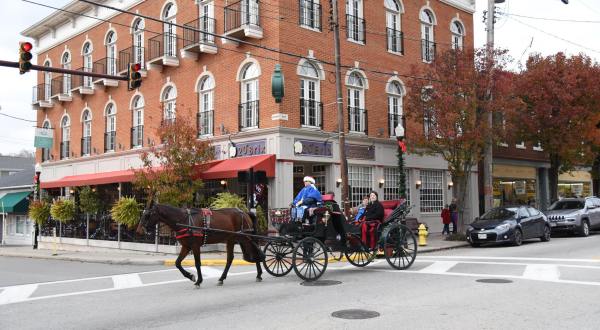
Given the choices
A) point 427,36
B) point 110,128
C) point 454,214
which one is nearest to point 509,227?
point 454,214

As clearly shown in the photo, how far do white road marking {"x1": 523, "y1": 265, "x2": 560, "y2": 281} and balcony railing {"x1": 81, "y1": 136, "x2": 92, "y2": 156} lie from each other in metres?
24.4

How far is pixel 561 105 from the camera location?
25.9 m

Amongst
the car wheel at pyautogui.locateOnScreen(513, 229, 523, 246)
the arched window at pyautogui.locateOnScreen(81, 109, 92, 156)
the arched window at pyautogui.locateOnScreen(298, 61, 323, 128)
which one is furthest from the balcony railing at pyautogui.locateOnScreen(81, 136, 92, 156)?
the car wheel at pyautogui.locateOnScreen(513, 229, 523, 246)

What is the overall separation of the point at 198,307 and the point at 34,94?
31.2 meters

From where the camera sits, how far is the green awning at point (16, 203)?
35.0 m

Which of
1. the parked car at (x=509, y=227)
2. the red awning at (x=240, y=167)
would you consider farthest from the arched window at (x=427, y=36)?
the red awning at (x=240, y=167)

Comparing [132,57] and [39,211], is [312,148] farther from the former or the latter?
[39,211]

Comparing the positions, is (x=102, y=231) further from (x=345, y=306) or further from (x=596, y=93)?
(x=596, y=93)

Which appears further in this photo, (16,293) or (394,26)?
(394,26)

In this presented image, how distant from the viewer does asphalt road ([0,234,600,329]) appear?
7.30 meters

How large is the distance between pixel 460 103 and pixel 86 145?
20.3 metres

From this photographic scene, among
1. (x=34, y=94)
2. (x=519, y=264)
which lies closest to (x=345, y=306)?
(x=519, y=264)

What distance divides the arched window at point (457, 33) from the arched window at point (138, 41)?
15.3m

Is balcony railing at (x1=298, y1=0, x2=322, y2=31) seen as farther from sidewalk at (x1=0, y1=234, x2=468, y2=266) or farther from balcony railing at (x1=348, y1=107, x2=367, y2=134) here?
sidewalk at (x1=0, y1=234, x2=468, y2=266)
